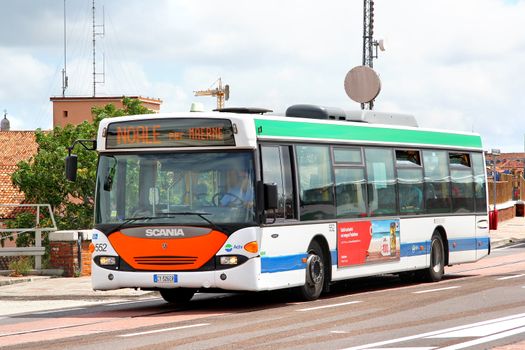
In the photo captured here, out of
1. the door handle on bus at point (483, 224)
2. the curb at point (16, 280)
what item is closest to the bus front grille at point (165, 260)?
the curb at point (16, 280)

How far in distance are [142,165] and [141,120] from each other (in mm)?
693

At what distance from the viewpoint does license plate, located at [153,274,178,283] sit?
18266 mm

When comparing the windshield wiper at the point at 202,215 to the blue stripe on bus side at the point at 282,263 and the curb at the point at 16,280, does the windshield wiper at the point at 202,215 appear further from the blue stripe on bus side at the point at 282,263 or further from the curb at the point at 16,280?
the curb at the point at 16,280

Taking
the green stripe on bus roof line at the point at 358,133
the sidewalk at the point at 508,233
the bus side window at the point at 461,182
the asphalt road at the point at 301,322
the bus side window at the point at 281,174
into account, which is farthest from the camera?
the sidewalk at the point at 508,233

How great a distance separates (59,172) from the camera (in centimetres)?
7262

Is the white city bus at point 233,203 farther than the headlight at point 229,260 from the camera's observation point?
Yes

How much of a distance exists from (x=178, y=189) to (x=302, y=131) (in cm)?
254

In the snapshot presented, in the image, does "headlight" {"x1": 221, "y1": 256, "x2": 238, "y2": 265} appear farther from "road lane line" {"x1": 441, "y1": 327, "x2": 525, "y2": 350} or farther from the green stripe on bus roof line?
"road lane line" {"x1": 441, "y1": 327, "x2": 525, "y2": 350}

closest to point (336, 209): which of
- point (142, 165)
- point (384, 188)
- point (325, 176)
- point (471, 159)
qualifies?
point (325, 176)

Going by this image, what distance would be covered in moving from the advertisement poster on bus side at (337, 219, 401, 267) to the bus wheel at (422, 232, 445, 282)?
1735mm

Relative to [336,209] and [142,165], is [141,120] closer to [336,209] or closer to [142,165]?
[142,165]

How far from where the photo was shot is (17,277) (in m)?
26.1

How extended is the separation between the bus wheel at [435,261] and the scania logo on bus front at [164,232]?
24.5ft

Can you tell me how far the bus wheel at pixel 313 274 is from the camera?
19672mm
